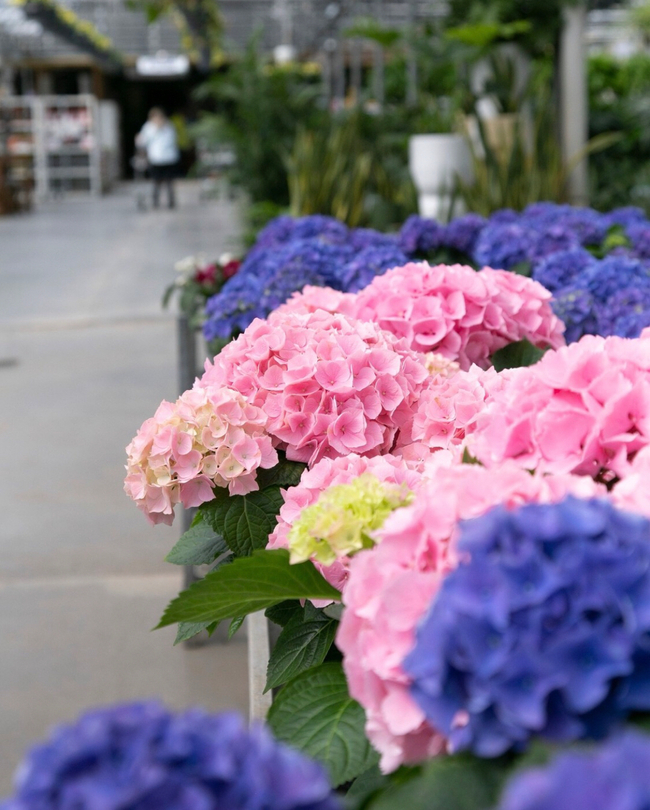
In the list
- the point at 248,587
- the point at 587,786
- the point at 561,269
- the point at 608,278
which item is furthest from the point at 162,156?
the point at 587,786

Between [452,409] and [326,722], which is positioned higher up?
[452,409]

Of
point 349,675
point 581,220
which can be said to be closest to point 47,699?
point 581,220

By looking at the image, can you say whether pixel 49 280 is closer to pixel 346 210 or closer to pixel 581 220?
pixel 346 210

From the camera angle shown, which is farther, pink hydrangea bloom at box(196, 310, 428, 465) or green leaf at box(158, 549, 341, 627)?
pink hydrangea bloom at box(196, 310, 428, 465)

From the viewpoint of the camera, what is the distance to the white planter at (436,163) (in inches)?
185

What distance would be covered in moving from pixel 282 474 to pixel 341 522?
1.31 feet

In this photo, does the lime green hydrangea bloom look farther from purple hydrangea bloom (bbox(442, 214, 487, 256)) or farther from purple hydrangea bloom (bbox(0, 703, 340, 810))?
purple hydrangea bloom (bbox(442, 214, 487, 256))

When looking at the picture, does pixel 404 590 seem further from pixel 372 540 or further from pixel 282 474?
pixel 282 474

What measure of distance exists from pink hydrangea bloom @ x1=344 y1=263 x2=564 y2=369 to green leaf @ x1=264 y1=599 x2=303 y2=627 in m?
0.52

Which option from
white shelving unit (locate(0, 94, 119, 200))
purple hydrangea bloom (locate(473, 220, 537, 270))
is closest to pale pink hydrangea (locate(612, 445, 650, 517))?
purple hydrangea bloom (locate(473, 220, 537, 270))

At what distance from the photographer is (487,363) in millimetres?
1617

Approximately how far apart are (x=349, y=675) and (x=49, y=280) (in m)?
9.58

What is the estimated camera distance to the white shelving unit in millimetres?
22328

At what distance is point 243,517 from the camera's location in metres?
1.18
